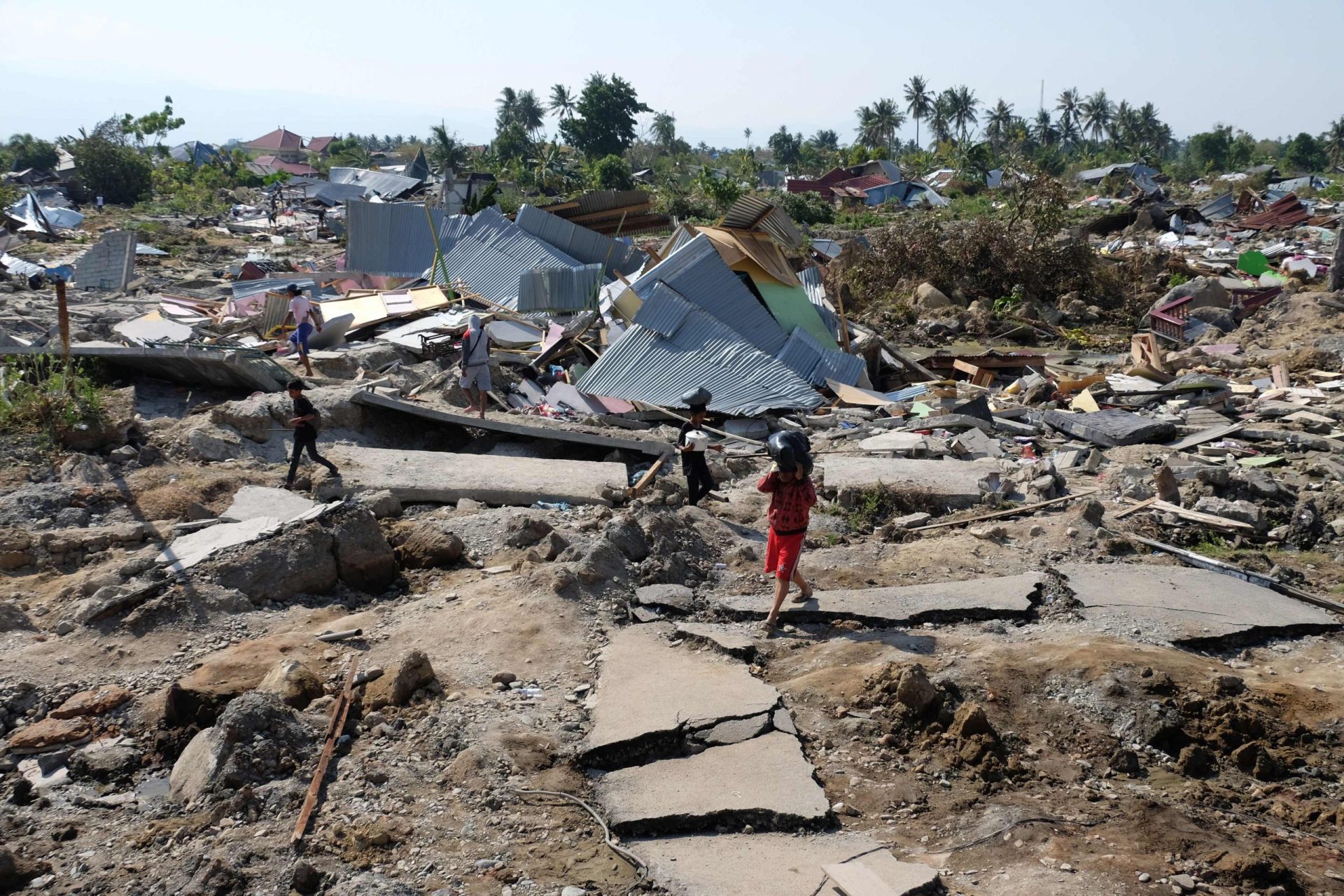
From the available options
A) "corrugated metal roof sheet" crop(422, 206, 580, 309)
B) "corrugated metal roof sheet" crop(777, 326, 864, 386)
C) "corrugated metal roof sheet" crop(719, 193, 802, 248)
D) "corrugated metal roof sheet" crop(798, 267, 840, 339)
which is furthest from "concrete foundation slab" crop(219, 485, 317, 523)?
"corrugated metal roof sheet" crop(798, 267, 840, 339)

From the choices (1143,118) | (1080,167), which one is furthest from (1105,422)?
(1143,118)

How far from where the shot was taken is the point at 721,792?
12.6 feet

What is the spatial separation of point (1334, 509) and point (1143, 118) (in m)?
70.9

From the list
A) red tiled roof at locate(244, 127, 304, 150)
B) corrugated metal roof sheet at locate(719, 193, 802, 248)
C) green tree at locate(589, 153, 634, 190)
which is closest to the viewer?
corrugated metal roof sheet at locate(719, 193, 802, 248)

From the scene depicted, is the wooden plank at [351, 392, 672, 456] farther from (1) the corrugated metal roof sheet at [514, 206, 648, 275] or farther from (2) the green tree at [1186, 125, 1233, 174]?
(2) the green tree at [1186, 125, 1233, 174]

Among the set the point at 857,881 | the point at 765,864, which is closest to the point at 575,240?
the point at 765,864

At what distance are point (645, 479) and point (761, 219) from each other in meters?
7.08

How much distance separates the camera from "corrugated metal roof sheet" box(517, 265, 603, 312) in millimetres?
14102

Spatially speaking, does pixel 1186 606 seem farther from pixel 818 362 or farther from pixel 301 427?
pixel 818 362

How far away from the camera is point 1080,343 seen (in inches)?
639

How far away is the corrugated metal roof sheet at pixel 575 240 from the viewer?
15.7 meters

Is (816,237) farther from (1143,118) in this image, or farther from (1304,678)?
(1143,118)

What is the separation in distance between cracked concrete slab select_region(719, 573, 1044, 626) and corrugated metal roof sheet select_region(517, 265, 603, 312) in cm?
885

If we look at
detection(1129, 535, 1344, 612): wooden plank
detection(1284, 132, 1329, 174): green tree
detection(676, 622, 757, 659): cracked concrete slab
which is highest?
detection(1284, 132, 1329, 174): green tree
